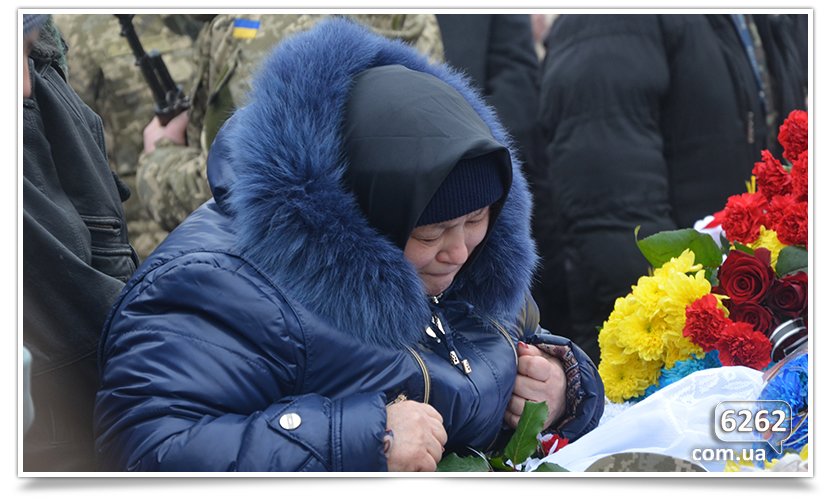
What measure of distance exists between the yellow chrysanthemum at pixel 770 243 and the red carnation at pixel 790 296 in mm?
77

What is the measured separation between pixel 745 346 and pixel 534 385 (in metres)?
0.45

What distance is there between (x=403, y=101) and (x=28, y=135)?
67 cm

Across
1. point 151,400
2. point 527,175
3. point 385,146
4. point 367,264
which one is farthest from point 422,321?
point 527,175

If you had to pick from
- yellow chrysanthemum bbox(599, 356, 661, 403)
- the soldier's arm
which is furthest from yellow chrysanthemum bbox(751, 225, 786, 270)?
the soldier's arm

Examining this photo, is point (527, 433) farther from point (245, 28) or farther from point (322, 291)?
point (245, 28)

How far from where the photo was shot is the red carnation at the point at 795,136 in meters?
2.31

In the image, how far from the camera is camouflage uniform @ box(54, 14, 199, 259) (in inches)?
134

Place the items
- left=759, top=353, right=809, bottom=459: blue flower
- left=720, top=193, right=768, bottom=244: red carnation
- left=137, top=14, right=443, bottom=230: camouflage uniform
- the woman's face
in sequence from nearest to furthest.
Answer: the woman's face < left=759, top=353, right=809, bottom=459: blue flower < left=720, top=193, right=768, bottom=244: red carnation < left=137, top=14, right=443, bottom=230: camouflage uniform

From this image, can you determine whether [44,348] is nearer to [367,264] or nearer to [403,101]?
[367,264]

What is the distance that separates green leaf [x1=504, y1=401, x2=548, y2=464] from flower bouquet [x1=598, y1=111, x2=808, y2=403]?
41cm

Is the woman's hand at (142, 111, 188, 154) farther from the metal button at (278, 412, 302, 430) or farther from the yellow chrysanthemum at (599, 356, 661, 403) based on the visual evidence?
the metal button at (278, 412, 302, 430)

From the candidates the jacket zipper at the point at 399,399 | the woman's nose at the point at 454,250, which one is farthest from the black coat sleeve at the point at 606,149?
the jacket zipper at the point at 399,399

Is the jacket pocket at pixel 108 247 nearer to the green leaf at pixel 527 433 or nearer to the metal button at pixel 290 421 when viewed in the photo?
the metal button at pixel 290 421

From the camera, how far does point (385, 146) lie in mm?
1789
